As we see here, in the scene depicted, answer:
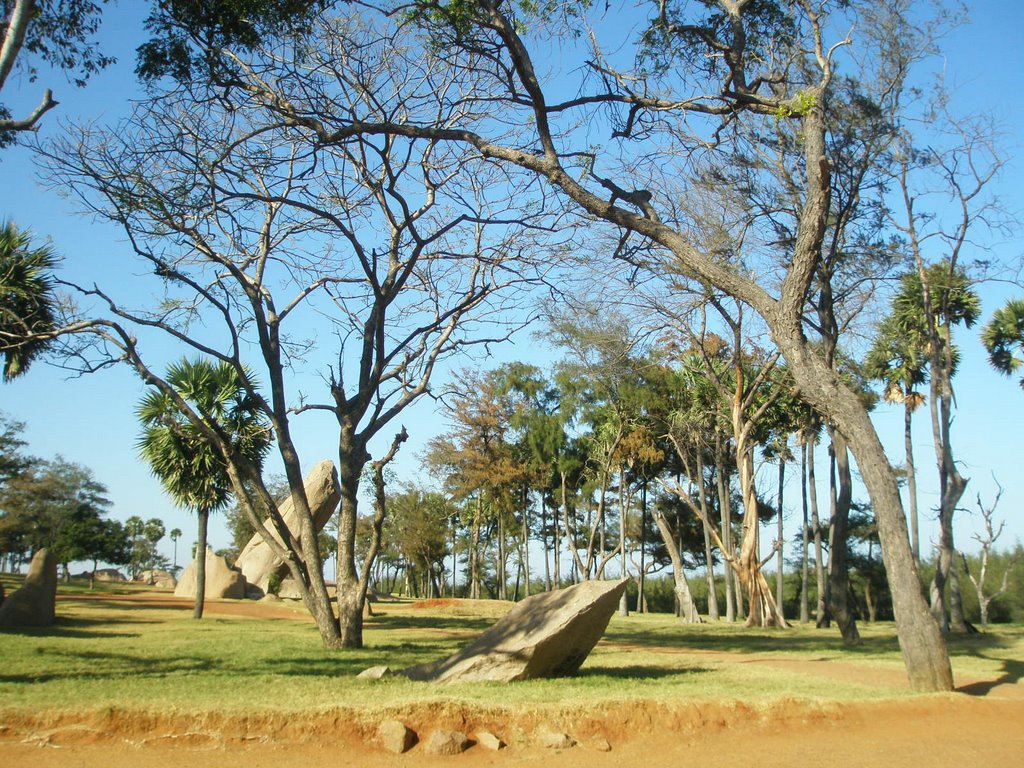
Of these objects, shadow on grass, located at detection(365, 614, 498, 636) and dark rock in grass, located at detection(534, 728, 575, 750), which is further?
shadow on grass, located at detection(365, 614, 498, 636)

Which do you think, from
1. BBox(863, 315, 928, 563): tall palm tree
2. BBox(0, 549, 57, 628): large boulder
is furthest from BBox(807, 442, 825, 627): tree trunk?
BBox(0, 549, 57, 628): large boulder

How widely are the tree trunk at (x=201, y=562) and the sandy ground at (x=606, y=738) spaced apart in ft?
45.9

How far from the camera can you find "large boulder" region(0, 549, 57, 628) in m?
15.8

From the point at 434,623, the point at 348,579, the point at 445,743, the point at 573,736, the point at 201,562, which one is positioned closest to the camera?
the point at 445,743

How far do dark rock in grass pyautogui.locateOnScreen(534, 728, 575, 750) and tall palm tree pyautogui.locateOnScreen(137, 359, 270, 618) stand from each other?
46.6 feet

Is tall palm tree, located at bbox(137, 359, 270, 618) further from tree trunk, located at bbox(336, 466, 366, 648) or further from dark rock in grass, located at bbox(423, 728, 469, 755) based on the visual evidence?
dark rock in grass, located at bbox(423, 728, 469, 755)

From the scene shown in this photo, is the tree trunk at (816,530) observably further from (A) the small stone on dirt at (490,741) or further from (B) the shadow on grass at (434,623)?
(A) the small stone on dirt at (490,741)

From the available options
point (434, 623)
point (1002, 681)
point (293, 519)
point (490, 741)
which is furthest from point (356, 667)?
point (293, 519)

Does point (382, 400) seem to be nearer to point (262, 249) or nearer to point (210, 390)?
point (262, 249)

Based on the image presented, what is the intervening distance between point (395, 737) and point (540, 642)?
2.79 m

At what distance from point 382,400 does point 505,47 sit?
6647 mm

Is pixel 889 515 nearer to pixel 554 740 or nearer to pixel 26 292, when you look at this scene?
pixel 554 740

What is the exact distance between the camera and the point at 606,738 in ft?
22.8

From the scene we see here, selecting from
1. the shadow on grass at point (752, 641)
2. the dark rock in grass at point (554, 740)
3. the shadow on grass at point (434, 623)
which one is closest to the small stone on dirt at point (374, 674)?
the dark rock in grass at point (554, 740)
